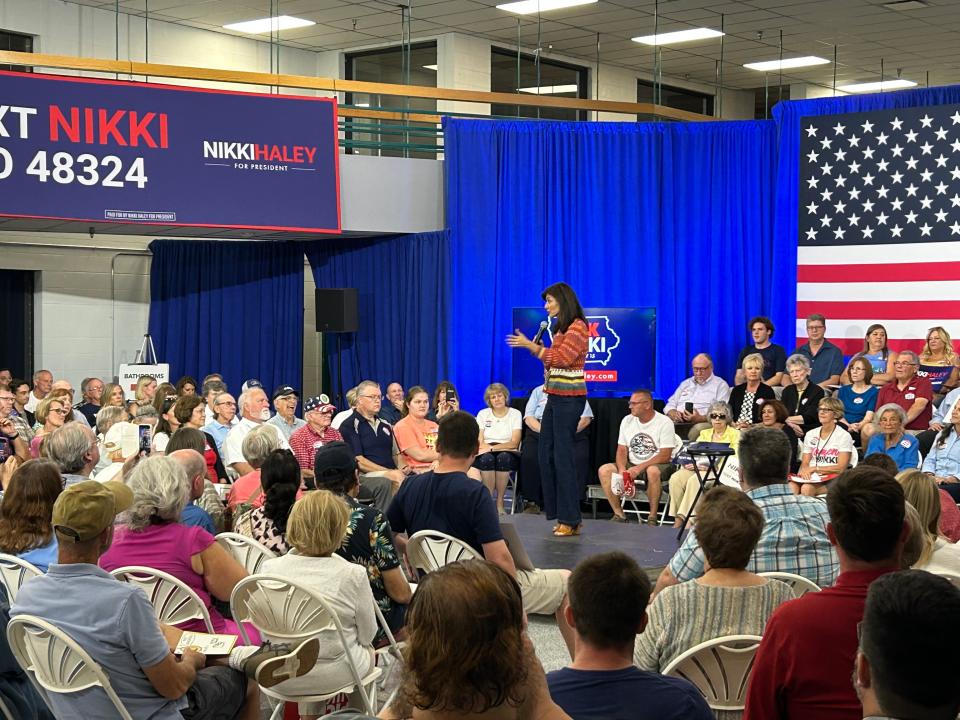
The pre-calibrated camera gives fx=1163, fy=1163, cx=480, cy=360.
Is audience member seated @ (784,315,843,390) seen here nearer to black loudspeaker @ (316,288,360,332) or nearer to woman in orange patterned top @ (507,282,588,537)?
woman in orange patterned top @ (507,282,588,537)

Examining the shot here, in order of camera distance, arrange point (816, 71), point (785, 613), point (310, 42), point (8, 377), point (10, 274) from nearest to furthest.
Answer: point (785, 613) → point (8, 377) → point (10, 274) → point (310, 42) → point (816, 71)

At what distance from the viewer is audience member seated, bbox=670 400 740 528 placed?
7926 mm

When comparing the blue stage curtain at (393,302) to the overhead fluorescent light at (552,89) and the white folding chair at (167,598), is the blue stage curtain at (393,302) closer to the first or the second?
the overhead fluorescent light at (552,89)

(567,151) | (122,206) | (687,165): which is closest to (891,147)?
(687,165)

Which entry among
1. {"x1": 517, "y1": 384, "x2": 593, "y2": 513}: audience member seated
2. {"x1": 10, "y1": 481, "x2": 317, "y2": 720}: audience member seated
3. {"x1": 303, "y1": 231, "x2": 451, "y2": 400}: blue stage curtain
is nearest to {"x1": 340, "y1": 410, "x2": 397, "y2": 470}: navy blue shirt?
{"x1": 517, "y1": 384, "x2": 593, "y2": 513}: audience member seated

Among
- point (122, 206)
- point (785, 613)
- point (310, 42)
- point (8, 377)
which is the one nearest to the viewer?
point (785, 613)

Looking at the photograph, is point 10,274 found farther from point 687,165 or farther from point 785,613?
point 785,613

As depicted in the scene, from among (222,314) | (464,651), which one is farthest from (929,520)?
(222,314)

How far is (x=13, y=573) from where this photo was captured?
12.2 feet

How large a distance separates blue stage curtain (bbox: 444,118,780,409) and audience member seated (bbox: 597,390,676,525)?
1955mm

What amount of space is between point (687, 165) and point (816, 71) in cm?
599

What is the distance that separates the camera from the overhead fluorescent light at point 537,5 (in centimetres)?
1234

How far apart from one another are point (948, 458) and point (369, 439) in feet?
12.3

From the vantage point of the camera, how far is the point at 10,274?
40.4ft
